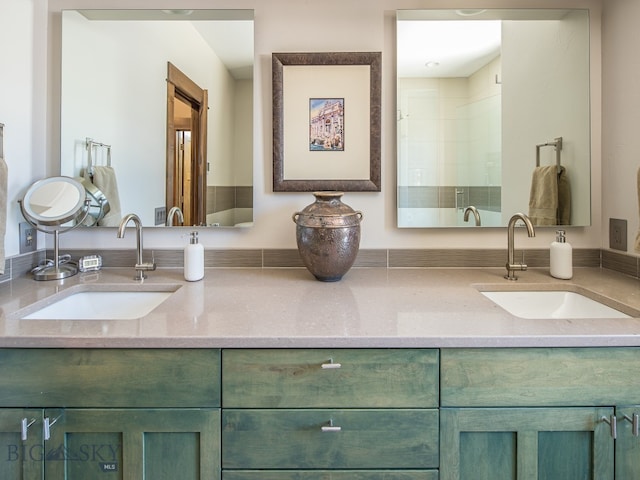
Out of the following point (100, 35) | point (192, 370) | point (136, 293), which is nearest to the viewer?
point (192, 370)

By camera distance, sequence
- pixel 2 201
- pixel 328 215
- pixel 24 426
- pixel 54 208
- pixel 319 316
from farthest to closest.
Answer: pixel 54 208 → pixel 328 215 → pixel 2 201 → pixel 319 316 → pixel 24 426

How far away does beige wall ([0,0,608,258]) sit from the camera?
5.41 ft

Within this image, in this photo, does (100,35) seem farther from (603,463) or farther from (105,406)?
(603,463)

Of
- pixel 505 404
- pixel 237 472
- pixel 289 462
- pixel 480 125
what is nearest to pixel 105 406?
pixel 237 472

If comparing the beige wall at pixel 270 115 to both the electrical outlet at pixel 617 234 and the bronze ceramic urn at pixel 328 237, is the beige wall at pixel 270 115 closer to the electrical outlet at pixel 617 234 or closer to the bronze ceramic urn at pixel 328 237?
the electrical outlet at pixel 617 234

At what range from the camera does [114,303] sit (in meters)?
1.44

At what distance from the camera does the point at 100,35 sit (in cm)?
163

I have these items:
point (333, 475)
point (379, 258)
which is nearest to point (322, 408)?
point (333, 475)

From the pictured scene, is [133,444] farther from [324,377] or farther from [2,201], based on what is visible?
[2,201]

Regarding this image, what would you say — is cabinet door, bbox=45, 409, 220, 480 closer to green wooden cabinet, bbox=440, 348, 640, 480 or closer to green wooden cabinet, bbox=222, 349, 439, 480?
green wooden cabinet, bbox=222, 349, 439, 480

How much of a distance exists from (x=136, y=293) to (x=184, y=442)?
2.10 ft

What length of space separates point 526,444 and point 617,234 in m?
1.04

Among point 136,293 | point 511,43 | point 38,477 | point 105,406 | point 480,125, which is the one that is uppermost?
point 511,43

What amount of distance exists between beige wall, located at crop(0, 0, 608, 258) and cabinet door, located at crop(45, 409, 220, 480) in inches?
32.6
